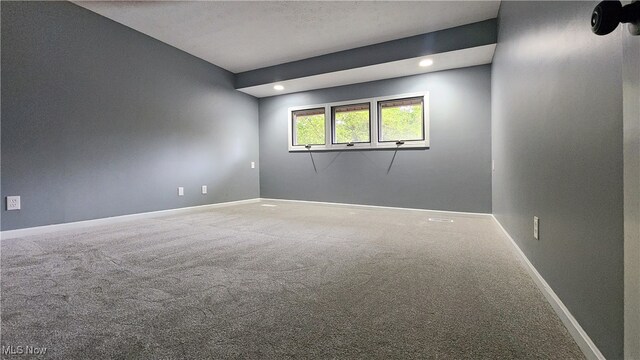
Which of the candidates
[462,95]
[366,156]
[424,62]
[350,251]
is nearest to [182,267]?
[350,251]

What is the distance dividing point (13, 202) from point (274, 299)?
307 centimetres

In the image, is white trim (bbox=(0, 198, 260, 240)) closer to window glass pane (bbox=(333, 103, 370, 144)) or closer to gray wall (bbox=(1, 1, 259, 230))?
gray wall (bbox=(1, 1, 259, 230))

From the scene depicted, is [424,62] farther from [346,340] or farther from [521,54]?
[346,340]

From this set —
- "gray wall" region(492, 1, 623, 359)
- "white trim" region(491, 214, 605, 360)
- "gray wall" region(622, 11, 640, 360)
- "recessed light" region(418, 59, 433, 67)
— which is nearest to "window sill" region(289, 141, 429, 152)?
"recessed light" region(418, 59, 433, 67)

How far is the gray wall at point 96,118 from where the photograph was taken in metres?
2.59

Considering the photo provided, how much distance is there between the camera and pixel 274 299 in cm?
132

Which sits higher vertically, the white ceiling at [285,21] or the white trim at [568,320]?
the white ceiling at [285,21]

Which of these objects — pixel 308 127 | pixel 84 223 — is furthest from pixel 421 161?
pixel 84 223

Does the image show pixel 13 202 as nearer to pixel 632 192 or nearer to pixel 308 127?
pixel 308 127

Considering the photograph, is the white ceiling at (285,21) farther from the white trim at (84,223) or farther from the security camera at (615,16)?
the security camera at (615,16)

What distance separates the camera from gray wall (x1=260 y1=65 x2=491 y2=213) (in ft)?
12.3

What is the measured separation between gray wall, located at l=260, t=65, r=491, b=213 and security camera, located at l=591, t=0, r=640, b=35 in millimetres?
3661

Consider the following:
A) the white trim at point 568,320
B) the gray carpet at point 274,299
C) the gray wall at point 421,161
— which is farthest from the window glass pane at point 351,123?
the white trim at point 568,320

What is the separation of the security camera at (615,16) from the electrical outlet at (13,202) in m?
4.13
